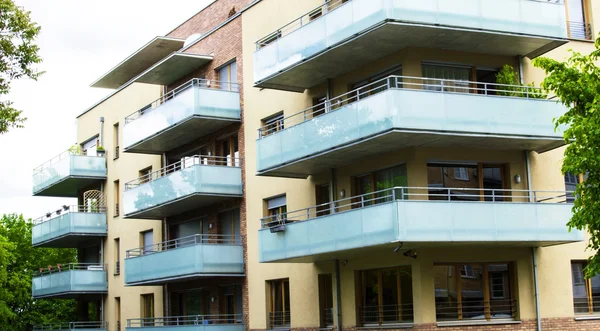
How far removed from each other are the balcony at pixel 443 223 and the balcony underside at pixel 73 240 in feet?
62.2

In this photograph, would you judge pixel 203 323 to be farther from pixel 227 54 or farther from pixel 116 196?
pixel 116 196

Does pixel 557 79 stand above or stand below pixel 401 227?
above

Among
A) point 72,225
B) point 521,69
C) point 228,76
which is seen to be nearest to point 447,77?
point 521,69

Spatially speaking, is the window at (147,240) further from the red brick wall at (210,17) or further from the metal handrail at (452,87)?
the metal handrail at (452,87)

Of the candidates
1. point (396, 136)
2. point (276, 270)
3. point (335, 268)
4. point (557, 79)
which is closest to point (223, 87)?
point (276, 270)

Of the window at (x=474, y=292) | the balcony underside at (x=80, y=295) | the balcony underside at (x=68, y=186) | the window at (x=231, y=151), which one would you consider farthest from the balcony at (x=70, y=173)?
the window at (x=474, y=292)

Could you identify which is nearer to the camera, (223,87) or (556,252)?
(556,252)

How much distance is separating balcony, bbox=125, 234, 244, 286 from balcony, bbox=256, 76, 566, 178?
6334 millimetres

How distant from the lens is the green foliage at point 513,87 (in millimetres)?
22516

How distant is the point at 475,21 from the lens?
21750 mm

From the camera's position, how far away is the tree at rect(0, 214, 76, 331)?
2202 inches

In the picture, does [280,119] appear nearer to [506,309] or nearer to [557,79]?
[506,309]

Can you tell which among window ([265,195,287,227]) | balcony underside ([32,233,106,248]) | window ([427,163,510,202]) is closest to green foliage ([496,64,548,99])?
window ([427,163,510,202])

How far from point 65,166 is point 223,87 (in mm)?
12686
